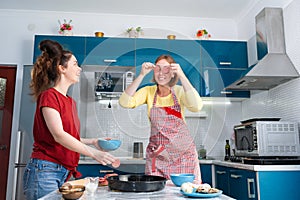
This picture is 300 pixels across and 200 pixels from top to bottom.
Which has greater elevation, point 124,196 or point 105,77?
point 105,77

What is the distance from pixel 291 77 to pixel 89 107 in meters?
1.89

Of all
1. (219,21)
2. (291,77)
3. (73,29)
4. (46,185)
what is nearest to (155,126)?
(46,185)

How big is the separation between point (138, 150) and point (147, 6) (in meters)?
2.44

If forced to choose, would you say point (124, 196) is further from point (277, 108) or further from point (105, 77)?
point (277, 108)

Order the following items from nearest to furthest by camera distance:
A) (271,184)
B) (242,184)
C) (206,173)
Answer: (271,184) → (242,184) → (206,173)

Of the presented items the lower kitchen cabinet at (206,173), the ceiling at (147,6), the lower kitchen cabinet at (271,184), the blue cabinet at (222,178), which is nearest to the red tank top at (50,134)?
the lower kitchen cabinet at (271,184)

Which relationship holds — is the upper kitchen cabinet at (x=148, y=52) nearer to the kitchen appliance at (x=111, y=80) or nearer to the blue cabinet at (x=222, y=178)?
the kitchen appliance at (x=111, y=80)

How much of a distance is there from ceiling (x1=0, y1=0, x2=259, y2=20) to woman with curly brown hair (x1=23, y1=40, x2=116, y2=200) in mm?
2043

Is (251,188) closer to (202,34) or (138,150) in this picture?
(138,150)

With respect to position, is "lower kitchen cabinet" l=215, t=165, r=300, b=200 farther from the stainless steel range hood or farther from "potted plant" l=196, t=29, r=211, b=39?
"potted plant" l=196, t=29, r=211, b=39

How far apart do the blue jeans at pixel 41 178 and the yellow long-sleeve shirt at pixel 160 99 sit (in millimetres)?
403

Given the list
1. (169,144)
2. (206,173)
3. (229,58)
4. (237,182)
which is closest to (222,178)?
(206,173)

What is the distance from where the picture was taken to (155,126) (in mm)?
1230

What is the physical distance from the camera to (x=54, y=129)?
1.15m
